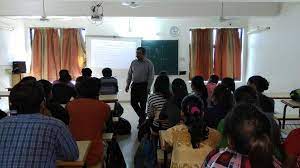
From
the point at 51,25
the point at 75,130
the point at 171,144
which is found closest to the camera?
the point at 171,144

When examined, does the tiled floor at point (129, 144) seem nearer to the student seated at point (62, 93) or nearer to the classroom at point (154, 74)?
the classroom at point (154, 74)

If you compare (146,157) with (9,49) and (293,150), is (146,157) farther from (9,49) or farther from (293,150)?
(9,49)

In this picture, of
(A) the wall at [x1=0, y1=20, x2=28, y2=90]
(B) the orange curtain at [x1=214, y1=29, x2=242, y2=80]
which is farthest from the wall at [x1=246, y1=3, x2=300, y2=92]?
(A) the wall at [x1=0, y1=20, x2=28, y2=90]

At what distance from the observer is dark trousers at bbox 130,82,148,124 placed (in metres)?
6.30

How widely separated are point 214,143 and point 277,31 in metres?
5.55

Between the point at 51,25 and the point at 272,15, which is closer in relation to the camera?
the point at 272,15

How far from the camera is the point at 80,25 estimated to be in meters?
9.41

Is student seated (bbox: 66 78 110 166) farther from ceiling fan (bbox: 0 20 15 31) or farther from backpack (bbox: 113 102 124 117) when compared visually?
ceiling fan (bbox: 0 20 15 31)

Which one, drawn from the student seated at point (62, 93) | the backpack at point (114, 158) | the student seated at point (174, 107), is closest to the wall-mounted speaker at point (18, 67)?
the student seated at point (62, 93)

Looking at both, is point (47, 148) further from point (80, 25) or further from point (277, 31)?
point (80, 25)

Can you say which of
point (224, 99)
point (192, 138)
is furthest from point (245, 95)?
point (192, 138)

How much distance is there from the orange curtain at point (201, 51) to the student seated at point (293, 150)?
7.54 meters

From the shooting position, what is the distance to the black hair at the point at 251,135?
126cm

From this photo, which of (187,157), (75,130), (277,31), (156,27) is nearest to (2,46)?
(156,27)
